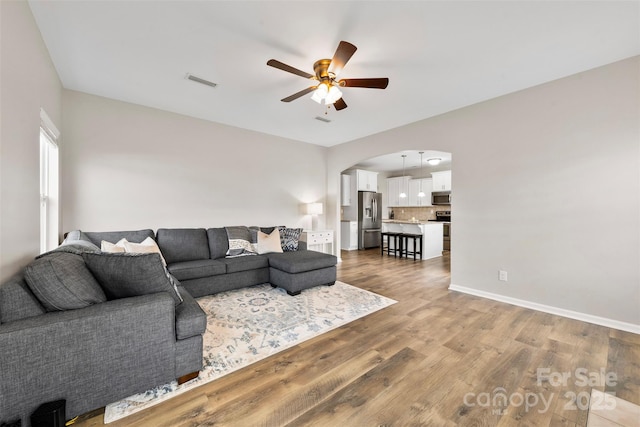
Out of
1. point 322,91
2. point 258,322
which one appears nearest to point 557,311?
point 258,322

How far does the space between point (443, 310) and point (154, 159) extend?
15.2 feet

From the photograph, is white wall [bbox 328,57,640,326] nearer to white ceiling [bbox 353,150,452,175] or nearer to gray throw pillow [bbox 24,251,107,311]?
white ceiling [bbox 353,150,452,175]

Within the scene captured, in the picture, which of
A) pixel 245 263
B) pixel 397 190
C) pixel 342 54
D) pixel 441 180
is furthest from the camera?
pixel 397 190

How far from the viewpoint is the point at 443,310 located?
309cm

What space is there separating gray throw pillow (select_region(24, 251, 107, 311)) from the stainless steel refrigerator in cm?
673

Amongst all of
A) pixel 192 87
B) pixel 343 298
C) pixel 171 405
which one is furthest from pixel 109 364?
pixel 192 87

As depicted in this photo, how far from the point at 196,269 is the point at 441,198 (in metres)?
7.30

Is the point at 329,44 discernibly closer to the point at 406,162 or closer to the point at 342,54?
the point at 342,54

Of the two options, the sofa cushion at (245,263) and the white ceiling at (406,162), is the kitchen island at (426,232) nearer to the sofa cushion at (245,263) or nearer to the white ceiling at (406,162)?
the white ceiling at (406,162)

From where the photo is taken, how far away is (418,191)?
27.5 feet

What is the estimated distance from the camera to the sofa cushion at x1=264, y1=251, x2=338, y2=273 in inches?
139

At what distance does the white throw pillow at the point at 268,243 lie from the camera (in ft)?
13.8

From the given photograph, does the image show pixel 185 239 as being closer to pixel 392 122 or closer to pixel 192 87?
pixel 192 87

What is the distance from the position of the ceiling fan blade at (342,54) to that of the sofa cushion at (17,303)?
8.32 ft
